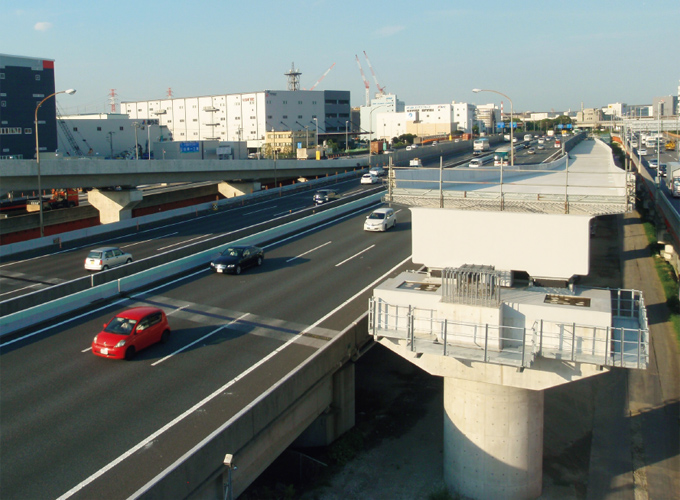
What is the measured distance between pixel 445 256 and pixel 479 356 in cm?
415

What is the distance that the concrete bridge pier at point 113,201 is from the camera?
167 feet

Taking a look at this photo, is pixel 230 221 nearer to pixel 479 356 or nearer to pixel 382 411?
pixel 382 411

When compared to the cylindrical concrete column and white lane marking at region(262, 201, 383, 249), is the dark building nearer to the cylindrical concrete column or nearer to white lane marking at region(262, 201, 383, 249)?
white lane marking at region(262, 201, 383, 249)

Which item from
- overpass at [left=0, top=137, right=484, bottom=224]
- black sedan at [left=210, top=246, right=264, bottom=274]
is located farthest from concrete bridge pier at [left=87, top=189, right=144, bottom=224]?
black sedan at [left=210, top=246, right=264, bottom=274]

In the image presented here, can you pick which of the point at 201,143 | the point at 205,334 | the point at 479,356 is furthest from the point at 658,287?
the point at 201,143

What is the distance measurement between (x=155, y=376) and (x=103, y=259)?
15.8 metres

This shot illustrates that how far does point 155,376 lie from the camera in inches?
662

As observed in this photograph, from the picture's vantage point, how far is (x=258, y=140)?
14150 centimetres

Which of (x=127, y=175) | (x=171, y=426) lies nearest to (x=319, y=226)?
(x=127, y=175)

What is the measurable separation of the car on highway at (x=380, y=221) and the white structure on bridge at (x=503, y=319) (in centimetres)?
1904

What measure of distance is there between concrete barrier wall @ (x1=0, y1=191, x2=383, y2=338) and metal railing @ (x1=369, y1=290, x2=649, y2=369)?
41.0 feet

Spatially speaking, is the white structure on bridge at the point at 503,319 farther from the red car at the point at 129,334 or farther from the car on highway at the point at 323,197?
the car on highway at the point at 323,197

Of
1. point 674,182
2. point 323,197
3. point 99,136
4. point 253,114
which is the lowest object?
point 323,197

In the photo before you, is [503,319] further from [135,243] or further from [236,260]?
[135,243]
